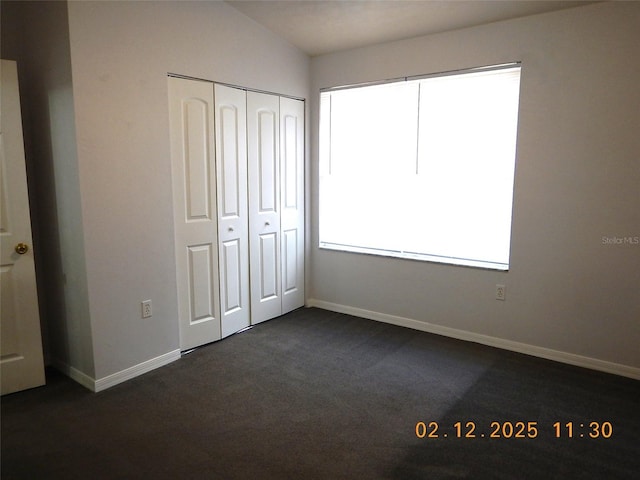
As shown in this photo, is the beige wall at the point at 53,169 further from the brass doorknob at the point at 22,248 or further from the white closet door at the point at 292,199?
the white closet door at the point at 292,199

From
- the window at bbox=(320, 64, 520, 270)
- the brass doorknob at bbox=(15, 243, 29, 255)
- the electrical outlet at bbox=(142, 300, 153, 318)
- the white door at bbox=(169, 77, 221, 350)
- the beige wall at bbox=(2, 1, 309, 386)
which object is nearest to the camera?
the beige wall at bbox=(2, 1, 309, 386)

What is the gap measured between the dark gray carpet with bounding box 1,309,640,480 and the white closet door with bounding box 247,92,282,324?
62 cm

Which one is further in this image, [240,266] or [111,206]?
[240,266]

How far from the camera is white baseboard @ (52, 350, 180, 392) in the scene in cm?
270

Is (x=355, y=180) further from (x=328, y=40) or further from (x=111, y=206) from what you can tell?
(x=111, y=206)

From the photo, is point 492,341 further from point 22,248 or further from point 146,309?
point 22,248

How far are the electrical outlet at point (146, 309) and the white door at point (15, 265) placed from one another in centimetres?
63

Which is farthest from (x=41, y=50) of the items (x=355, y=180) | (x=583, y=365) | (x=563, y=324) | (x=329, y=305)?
(x=583, y=365)

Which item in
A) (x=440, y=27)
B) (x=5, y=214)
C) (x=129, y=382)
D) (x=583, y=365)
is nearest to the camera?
(x=5, y=214)

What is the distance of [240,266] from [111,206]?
1212 millimetres

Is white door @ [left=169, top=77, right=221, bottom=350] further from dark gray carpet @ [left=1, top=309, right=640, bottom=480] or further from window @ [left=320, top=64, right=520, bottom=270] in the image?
window @ [left=320, top=64, right=520, bottom=270]

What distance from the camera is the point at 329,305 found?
14.0 ft

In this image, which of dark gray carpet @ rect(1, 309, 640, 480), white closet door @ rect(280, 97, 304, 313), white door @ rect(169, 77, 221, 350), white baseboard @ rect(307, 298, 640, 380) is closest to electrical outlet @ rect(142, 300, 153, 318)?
white door @ rect(169, 77, 221, 350)
